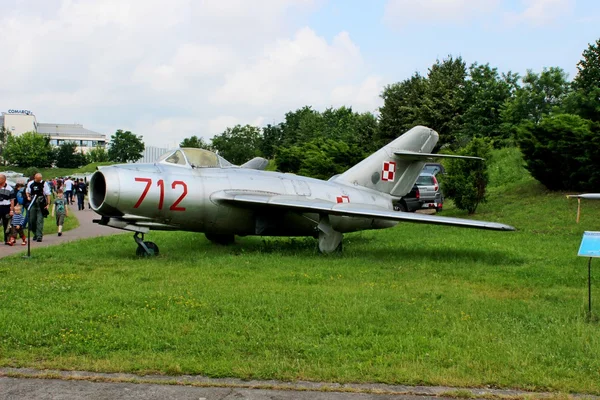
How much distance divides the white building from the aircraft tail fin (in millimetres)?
163113

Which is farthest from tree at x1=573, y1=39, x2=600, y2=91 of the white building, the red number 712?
the white building

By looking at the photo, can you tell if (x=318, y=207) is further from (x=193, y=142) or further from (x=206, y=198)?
(x=193, y=142)

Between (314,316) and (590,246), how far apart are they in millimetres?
3610

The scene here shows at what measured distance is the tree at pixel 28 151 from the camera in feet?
409

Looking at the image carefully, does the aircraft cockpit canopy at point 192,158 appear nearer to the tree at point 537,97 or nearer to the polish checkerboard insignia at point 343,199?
the polish checkerboard insignia at point 343,199

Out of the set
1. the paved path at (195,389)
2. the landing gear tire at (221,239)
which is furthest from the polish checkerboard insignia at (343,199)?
the paved path at (195,389)

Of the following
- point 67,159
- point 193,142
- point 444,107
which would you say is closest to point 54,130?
point 67,159

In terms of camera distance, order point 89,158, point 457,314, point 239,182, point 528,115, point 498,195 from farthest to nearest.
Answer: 1. point 89,158
2. point 528,115
3. point 498,195
4. point 239,182
5. point 457,314

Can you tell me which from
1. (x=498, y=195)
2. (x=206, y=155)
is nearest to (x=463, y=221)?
(x=206, y=155)

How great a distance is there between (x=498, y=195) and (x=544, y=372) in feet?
76.0

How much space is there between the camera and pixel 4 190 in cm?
1650

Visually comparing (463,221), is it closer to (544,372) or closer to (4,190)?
(544,372)

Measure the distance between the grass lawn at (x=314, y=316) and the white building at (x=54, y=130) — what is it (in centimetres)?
16772

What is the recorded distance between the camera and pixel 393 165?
55.7 ft
